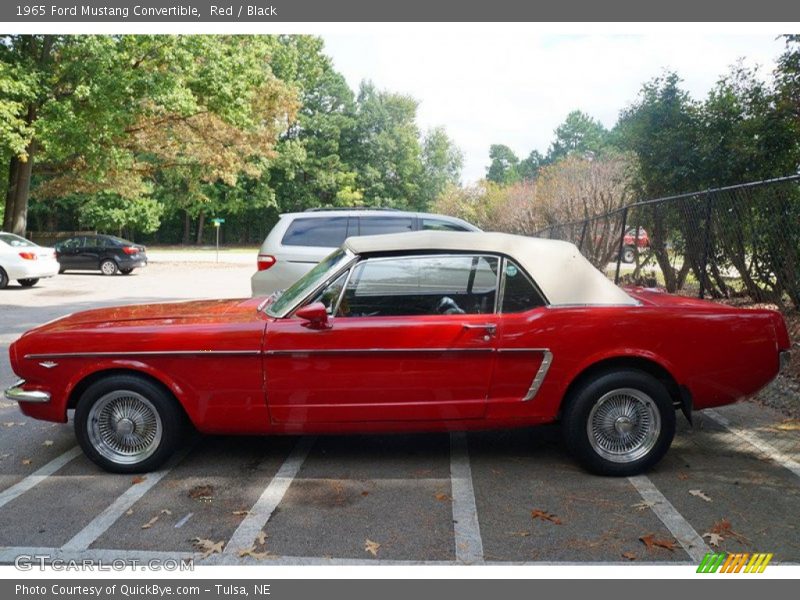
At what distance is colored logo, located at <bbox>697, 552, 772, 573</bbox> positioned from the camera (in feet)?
10.6

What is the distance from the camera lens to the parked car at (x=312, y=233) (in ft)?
28.6

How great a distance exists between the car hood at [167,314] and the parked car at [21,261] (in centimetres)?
1382

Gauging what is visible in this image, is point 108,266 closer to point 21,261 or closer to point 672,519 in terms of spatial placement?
A: point 21,261

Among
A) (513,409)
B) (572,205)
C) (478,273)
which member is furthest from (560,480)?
(572,205)

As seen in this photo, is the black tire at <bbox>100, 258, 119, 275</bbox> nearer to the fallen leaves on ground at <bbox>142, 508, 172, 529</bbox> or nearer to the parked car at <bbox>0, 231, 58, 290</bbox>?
the parked car at <bbox>0, 231, 58, 290</bbox>

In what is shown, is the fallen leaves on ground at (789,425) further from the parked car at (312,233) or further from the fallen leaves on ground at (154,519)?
the fallen leaves on ground at (154,519)

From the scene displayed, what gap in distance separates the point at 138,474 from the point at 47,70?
21471 millimetres

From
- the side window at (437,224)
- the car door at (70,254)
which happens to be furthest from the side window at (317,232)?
the car door at (70,254)

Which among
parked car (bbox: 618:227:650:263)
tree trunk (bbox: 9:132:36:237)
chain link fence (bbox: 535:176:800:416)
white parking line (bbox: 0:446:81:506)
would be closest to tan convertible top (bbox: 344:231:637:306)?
white parking line (bbox: 0:446:81:506)

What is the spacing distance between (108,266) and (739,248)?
21.0m

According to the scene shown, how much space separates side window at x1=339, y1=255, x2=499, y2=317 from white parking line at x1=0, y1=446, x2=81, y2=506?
2269 millimetres

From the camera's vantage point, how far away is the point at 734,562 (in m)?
3.27

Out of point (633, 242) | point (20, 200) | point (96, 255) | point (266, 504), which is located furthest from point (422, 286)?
point (20, 200)

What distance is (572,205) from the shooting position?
923 inches
